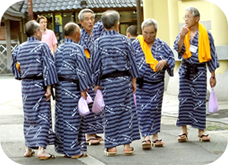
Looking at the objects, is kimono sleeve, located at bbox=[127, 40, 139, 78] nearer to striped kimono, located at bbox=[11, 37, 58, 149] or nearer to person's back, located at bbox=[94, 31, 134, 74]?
person's back, located at bbox=[94, 31, 134, 74]

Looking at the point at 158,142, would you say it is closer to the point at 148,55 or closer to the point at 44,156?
the point at 148,55

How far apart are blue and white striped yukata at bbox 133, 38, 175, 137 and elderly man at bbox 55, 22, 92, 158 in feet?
3.12

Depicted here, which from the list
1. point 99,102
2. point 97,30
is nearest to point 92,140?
point 99,102

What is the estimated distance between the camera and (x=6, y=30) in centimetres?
2566

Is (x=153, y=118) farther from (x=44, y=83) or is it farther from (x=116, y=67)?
(x=44, y=83)

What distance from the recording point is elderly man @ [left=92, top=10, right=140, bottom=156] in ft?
21.0

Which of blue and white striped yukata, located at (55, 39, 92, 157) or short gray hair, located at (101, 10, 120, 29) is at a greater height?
short gray hair, located at (101, 10, 120, 29)

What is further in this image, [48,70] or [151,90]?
[151,90]

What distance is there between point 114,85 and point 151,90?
75 centimetres

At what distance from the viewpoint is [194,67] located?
7.14 metres

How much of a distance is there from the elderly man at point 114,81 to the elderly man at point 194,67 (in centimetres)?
110

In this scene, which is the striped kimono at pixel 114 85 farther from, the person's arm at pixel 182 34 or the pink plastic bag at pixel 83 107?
the person's arm at pixel 182 34

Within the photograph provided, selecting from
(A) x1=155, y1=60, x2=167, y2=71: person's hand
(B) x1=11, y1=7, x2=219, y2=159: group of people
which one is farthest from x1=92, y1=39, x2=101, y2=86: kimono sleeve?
(A) x1=155, y1=60, x2=167, y2=71: person's hand

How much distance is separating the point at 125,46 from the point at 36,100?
4.48 feet
